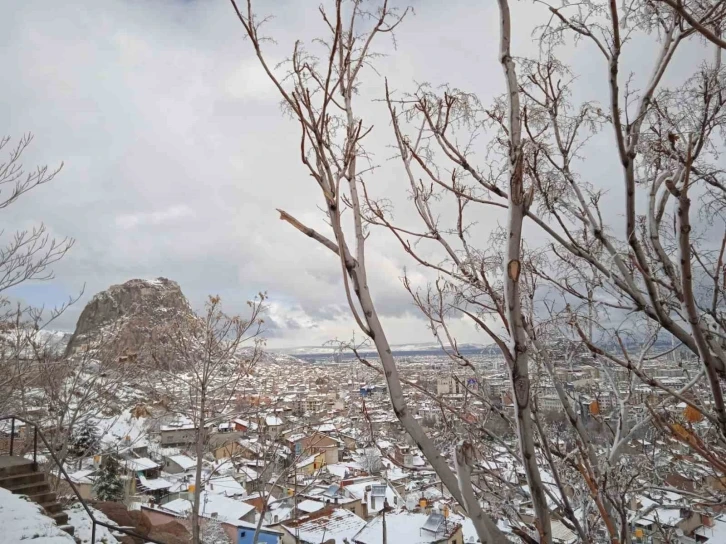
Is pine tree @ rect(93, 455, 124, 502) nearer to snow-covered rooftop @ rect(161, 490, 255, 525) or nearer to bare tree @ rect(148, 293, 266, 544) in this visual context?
snow-covered rooftop @ rect(161, 490, 255, 525)

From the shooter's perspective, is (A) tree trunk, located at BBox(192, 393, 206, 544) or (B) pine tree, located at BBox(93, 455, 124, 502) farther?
(B) pine tree, located at BBox(93, 455, 124, 502)

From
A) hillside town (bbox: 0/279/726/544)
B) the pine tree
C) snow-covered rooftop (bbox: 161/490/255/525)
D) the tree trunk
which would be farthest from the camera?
snow-covered rooftop (bbox: 161/490/255/525)

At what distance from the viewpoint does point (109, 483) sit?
17469 mm

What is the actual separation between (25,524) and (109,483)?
14.4 meters

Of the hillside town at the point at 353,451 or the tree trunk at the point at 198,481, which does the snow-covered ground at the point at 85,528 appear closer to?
the hillside town at the point at 353,451

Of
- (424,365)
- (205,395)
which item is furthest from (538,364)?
(205,395)

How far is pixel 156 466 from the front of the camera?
24.2m

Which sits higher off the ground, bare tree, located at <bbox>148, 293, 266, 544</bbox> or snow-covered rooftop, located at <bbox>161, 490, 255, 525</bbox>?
bare tree, located at <bbox>148, 293, 266, 544</bbox>

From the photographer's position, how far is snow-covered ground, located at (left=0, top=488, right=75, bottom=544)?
16.6 feet

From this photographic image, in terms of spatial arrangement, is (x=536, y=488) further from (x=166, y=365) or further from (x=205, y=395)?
(x=166, y=365)

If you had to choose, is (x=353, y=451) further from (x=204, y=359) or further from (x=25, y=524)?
(x=25, y=524)

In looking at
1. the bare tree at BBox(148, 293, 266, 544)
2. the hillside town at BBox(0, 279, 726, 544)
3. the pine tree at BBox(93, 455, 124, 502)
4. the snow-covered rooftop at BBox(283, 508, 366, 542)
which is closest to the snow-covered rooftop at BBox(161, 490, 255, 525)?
the hillside town at BBox(0, 279, 726, 544)

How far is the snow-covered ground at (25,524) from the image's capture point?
507cm

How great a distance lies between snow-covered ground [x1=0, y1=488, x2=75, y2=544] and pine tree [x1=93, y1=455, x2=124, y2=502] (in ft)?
41.3
